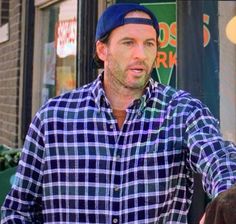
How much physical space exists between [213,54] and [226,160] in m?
1.87

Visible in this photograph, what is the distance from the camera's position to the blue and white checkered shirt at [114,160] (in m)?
2.09

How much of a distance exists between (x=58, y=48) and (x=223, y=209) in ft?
14.7

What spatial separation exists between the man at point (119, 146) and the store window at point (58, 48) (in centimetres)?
286

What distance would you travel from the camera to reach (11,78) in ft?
23.3

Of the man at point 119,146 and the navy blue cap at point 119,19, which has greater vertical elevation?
the navy blue cap at point 119,19

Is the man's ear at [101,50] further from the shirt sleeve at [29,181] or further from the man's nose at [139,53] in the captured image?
the shirt sleeve at [29,181]

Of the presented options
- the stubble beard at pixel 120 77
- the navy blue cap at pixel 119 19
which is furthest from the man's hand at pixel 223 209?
the navy blue cap at pixel 119 19

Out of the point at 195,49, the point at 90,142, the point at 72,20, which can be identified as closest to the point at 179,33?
the point at 195,49

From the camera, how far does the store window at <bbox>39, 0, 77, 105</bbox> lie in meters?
5.35

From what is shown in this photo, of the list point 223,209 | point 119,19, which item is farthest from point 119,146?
point 223,209

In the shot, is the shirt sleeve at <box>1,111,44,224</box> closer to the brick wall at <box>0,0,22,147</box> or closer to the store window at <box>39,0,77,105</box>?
the store window at <box>39,0,77,105</box>

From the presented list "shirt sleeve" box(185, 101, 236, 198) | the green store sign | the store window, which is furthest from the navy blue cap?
the store window

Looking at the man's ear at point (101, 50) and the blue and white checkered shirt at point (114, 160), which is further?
the man's ear at point (101, 50)

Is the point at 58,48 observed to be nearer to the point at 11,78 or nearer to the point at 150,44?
the point at 11,78
